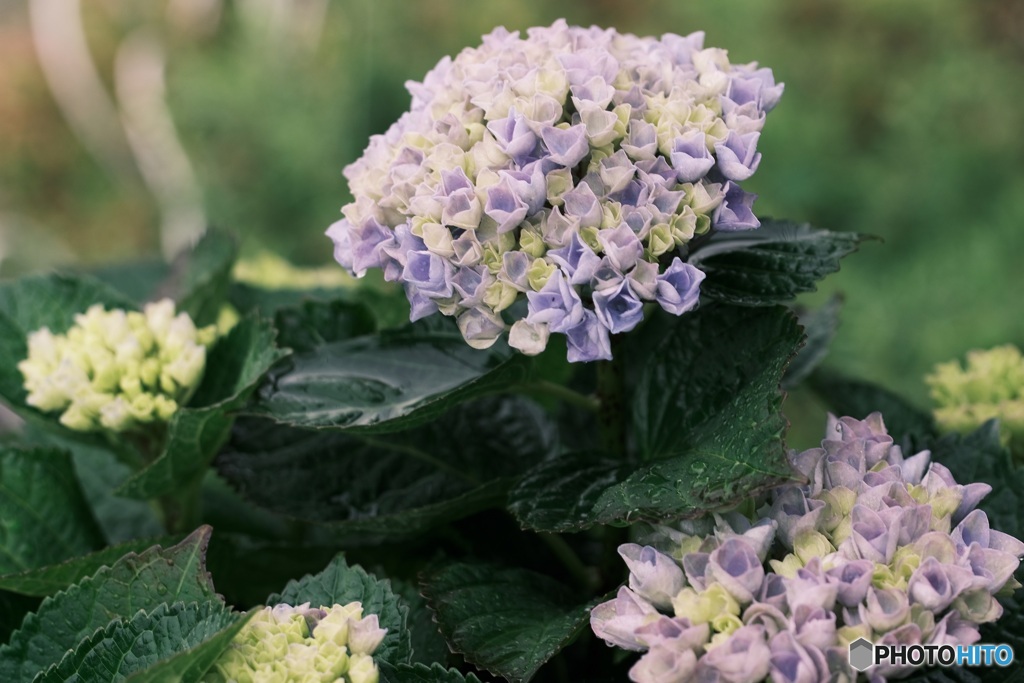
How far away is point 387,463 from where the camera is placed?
0.66 metres

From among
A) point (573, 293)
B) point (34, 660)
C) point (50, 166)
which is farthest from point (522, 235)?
point (50, 166)

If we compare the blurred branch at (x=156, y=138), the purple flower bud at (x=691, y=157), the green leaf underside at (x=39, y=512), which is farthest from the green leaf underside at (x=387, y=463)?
the blurred branch at (x=156, y=138)

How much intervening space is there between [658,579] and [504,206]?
0.18 metres

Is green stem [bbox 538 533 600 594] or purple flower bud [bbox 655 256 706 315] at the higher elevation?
purple flower bud [bbox 655 256 706 315]

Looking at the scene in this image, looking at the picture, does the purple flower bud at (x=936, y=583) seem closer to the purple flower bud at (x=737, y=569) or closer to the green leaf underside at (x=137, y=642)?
the purple flower bud at (x=737, y=569)

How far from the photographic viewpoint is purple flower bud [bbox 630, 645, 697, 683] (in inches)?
15.4

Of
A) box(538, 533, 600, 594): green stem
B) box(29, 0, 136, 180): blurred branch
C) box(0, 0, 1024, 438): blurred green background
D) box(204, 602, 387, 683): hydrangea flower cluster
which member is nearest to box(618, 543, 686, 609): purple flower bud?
box(204, 602, 387, 683): hydrangea flower cluster

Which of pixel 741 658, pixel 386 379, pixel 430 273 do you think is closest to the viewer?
pixel 741 658

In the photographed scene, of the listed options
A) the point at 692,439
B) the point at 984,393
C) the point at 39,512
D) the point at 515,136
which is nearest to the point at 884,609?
the point at 692,439

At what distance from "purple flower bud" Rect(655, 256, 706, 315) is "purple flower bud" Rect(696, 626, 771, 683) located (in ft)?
0.47

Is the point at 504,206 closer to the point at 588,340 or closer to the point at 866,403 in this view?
the point at 588,340

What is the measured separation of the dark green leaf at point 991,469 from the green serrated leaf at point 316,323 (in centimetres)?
36

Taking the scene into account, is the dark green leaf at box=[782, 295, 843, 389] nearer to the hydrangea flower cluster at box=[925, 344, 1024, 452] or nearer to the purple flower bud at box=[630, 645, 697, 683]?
the hydrangea flower cluster at box=[925, 344, 1024, 452]

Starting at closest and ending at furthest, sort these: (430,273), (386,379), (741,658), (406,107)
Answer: (741,658) → (430,273) → (386,379) → (406,107)
